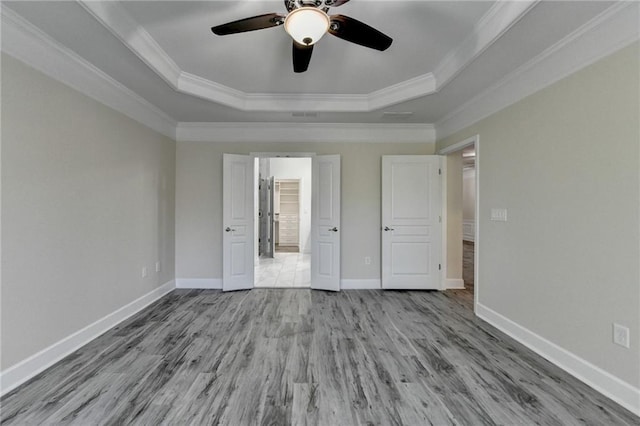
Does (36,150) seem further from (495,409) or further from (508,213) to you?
(508,213)

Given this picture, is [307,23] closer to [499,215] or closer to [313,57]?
[313,57]

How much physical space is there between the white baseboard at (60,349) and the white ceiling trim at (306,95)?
2507 mm

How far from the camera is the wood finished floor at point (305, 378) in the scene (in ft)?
5.38

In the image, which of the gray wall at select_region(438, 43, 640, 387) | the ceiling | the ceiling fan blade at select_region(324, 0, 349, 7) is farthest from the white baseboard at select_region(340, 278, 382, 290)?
the ceiling fan blade at select_region(324, 0, 349, 7)

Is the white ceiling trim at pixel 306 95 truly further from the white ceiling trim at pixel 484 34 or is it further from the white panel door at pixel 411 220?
the white panel door at pixel 411 220

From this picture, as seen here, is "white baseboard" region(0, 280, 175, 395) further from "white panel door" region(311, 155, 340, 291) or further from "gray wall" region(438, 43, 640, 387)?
"gray wall" region(438, 43, 640, 387)

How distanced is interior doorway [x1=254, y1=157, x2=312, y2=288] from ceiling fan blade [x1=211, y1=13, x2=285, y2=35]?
434 cm

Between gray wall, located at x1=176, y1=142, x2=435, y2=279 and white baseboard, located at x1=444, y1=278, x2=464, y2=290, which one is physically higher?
gray wall, located at x1=176, y1=142, x2=435, y2=279

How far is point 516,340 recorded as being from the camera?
257 centimetres

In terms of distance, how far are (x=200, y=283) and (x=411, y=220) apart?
11.3 feet

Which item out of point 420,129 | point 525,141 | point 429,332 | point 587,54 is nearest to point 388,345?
point 429,332

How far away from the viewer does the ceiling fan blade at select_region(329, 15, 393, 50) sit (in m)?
1.67

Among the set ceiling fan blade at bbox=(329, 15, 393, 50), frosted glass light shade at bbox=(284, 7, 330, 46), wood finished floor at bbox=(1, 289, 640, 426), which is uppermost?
ceiling fan blade at bbox=(329, 15, 393, 50)

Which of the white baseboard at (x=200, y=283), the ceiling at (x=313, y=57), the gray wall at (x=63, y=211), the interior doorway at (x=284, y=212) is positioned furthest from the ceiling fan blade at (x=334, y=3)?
the interior doorway at (x=284, y=212)
